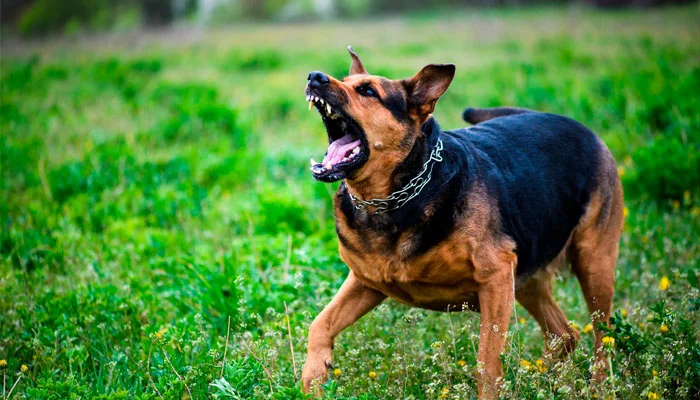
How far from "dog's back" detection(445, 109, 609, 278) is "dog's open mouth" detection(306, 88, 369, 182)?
707 millimetres

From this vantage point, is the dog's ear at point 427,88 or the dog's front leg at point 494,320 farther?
the dog's ear at point 427,88

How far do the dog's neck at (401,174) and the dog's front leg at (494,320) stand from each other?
770mm

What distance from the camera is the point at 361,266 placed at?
418cm

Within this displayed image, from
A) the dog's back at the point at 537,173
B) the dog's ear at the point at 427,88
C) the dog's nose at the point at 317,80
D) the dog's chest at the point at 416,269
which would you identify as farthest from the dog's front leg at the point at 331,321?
the dog's nose at the point at 317,80

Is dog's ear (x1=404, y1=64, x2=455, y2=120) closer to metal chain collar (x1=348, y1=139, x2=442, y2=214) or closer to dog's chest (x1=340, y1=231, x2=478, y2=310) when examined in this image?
metal chain collar (x1=348, y1=139, x2=442, y2=214)

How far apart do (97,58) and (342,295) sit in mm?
15367

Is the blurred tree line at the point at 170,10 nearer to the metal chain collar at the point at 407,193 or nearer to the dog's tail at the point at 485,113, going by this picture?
the dog's tail at the point at 485,113

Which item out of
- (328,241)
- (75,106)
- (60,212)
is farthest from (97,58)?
(328,241)

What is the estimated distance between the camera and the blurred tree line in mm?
22734

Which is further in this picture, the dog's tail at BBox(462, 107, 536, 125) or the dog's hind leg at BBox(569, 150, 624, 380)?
the dog's tail at BBox(462, 107, 536, 125)

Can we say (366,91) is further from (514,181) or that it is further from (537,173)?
(537,173)

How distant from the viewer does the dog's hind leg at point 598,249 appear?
4.92 m

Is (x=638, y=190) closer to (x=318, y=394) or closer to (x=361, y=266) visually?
(x=361, y=266)

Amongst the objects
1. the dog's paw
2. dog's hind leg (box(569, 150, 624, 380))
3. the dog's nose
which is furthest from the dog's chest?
dog's hind leg (box(569, 150, 624, 380))
